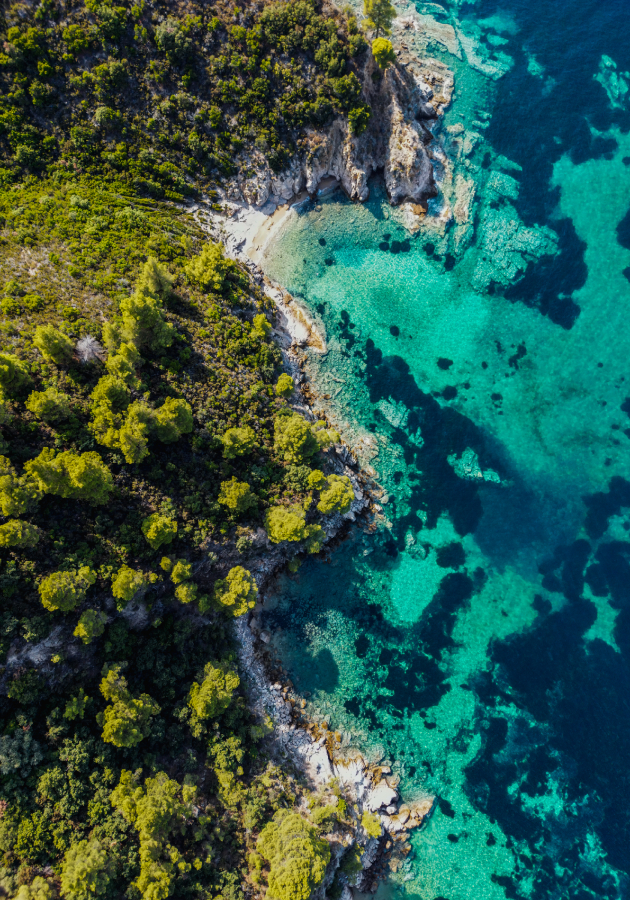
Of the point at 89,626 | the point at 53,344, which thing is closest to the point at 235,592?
the point at 89,626

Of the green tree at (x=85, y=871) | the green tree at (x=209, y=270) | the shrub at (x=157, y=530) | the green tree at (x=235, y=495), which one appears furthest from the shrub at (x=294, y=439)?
the green tree at (x=85, y=871)

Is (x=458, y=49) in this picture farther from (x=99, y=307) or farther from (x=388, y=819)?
(x=388, y=819)

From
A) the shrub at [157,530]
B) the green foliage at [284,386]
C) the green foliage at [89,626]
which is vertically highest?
the green foliage at [284,386]

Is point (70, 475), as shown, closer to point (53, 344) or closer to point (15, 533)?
point (15, 533)

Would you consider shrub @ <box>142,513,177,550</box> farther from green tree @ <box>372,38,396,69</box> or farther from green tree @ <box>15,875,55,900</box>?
green tree @ <box>372,38,396,69</box>

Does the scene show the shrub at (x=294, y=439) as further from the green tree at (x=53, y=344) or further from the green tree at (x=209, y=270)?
the green tree at (x=53, y=344)

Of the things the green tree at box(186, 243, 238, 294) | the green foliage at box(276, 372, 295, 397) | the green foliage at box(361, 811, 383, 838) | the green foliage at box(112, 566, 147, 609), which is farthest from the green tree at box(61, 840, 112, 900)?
the green tree at box(186, 243, 238, 294)

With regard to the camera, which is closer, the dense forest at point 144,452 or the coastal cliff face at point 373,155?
the dense forest at point 144,452

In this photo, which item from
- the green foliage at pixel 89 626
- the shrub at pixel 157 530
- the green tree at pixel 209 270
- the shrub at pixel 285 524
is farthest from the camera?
the green tree at pixel 209 270
